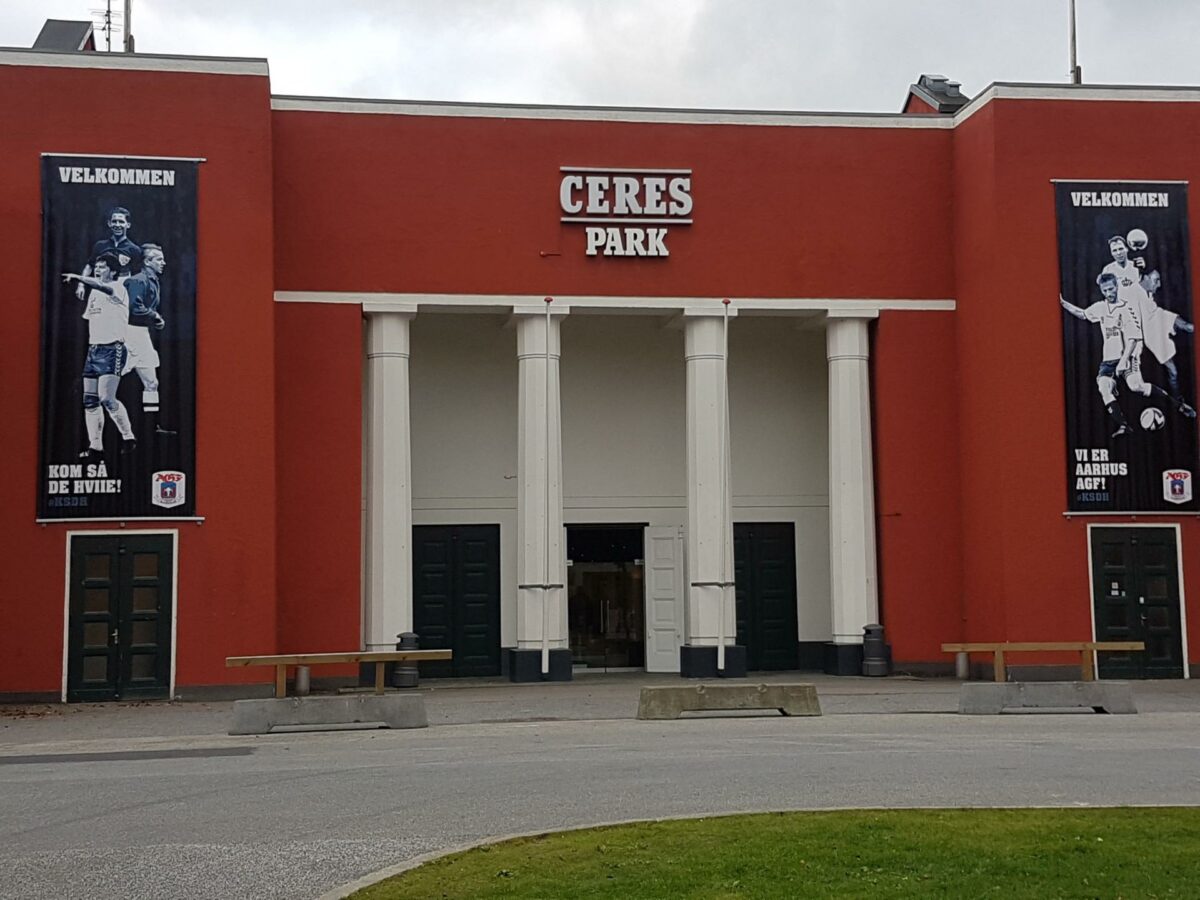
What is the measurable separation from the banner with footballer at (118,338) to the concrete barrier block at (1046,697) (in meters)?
11.1

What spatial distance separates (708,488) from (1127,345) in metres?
6.82

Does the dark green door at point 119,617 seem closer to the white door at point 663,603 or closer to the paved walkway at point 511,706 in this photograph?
the paved walkway at point 511,706

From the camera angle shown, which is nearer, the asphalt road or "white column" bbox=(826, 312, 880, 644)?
the asphalt road

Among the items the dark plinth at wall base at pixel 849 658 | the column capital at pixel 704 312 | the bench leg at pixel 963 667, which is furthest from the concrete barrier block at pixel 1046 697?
the column capital at pixel 704 312

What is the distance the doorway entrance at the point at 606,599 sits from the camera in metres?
27.4

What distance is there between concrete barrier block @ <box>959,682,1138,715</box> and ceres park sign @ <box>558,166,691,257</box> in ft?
30.6

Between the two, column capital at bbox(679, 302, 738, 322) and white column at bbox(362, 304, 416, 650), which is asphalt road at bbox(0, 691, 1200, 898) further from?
column capital at bbox(679, 302, 738, 322)

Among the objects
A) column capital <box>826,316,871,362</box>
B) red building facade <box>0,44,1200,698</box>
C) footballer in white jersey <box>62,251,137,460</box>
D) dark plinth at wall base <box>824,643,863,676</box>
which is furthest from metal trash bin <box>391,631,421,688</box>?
column capital <box>826,316,871,362</box>

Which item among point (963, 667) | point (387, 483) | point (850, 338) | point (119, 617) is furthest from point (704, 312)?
point (119, 617)

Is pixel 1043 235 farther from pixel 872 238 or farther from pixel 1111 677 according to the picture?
pixel 1111 677

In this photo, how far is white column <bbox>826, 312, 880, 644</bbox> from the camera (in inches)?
1003

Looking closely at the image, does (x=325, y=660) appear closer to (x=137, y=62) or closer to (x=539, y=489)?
(x=539, y=489)

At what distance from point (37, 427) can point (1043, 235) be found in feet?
49.9

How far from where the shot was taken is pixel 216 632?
22531 mm
